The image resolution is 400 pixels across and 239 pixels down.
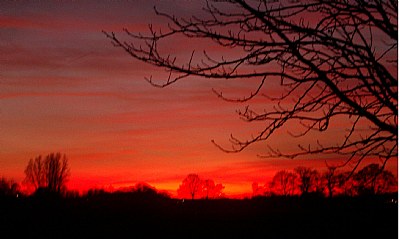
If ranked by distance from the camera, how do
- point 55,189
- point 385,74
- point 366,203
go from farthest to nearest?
1. point 55,189
2. point 366,203
3. point 385,74

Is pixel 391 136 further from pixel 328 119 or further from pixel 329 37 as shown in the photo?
pixel 329 37

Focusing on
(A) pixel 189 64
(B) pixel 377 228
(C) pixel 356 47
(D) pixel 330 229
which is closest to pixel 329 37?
(C) pixel 356 47

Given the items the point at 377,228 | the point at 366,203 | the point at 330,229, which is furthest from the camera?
the point at 330,229

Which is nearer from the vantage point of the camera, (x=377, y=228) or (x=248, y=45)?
(x=248, y=45)

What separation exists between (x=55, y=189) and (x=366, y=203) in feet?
98.7

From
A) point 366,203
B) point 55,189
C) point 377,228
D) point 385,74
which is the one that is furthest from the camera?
point 55,189

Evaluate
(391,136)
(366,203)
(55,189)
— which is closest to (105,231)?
(366,203)

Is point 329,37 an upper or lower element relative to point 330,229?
upper

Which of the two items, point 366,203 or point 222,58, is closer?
point 222,58

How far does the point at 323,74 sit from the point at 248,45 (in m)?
0.68

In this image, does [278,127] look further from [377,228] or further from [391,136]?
[377,228]

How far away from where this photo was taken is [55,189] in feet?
111

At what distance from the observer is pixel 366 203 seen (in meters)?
5.63

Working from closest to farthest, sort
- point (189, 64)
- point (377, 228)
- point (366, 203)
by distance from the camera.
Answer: point (189, 64), point (366, 203), point (377, 228)
